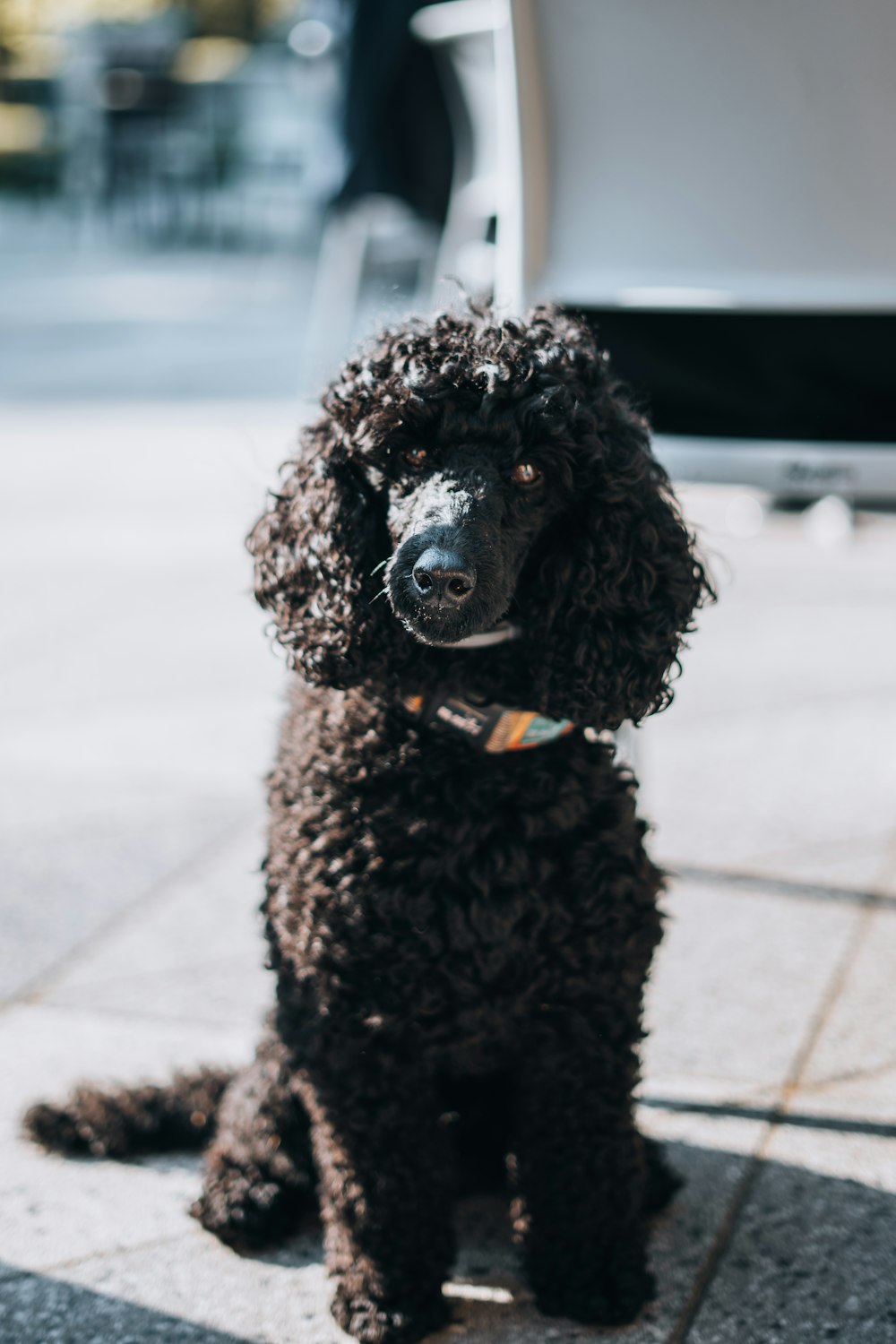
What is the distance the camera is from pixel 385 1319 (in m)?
1.92

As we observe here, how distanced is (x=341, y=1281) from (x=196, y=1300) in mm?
208

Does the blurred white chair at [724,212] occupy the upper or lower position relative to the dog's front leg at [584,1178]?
upper

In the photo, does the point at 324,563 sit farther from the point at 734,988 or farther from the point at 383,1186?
the point at 734,988

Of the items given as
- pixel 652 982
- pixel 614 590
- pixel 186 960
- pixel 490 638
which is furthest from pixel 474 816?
pixel 186 960

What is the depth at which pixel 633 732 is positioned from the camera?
110 inches

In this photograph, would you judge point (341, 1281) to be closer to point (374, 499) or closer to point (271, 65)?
point (374, 499)

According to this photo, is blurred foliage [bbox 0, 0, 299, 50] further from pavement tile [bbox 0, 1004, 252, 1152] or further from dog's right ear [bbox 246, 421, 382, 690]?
dog's right ear [bbox 246, 421, 382, 690]

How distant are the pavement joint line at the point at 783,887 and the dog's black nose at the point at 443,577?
150 cm

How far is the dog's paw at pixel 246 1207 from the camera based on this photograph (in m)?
2.09

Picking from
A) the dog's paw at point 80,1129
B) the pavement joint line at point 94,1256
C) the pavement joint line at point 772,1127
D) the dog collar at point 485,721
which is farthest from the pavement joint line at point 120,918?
the pavement joint line at point 772,1127

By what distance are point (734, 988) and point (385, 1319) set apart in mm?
1059

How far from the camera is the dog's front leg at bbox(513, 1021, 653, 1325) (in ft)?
6.42

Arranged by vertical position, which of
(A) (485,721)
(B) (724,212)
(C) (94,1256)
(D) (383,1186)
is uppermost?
(B) (724,212)

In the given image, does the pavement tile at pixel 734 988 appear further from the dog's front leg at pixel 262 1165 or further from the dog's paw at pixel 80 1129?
the dog's paw at pixel 80 1129
